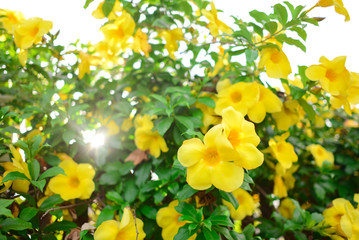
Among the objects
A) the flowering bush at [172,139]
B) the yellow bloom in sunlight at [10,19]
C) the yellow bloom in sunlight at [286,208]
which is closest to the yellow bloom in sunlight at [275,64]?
the flowering bush at [172,139]

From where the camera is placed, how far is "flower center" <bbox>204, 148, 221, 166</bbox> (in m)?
0.84

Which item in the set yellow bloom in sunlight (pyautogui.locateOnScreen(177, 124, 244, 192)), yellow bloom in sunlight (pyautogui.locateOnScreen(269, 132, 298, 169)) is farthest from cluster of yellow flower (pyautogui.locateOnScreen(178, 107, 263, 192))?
yellow bloom in sunlight (pyautogui.locateOnScreen(269, 132, 298, 169))

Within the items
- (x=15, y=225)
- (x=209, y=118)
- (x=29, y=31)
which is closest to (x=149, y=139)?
(x=209, y=118)

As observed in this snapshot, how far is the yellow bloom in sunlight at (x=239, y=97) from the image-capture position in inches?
43.4

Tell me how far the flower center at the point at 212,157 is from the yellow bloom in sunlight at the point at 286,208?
41.8 inches

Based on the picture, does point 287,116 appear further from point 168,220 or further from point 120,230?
point 120,230

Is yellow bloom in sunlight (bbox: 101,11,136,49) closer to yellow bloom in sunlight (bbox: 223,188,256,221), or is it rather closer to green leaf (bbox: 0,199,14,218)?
green leaf (bbox: 0,199,14,218)

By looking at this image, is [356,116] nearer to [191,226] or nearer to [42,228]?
[191,226]

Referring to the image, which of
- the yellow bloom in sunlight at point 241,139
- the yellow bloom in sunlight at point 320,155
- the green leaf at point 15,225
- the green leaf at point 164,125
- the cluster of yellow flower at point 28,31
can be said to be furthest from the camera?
the yellow bloom in sunlight at point 320,155

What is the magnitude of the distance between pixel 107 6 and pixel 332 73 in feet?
3.79

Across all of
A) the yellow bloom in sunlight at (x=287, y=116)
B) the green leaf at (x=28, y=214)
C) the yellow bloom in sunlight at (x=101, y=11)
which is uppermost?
the yellow bloom in sunlight at (x=101, y=11)

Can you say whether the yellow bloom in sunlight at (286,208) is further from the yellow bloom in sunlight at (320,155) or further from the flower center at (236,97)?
the flower center at (236,97)

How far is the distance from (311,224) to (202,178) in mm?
740

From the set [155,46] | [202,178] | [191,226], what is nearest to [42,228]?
[191,226]
